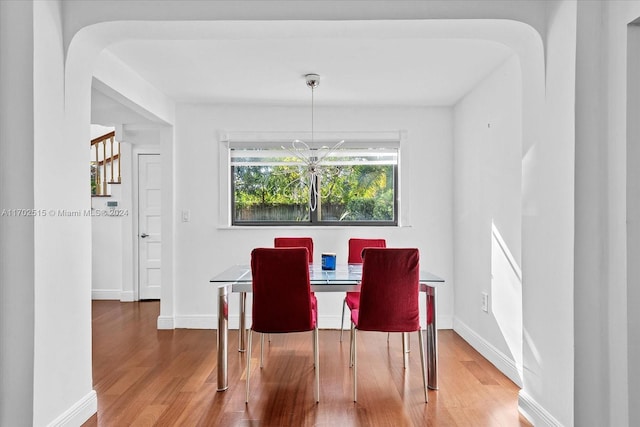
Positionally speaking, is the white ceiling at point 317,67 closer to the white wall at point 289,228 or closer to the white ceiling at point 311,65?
the white ceiling at point 311,65

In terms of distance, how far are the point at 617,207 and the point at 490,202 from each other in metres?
1.52

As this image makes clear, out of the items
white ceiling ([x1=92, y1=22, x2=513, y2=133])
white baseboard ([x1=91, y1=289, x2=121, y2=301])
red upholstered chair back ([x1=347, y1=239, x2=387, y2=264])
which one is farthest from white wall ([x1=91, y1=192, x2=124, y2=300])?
red upholstered chair back ([x1=347, y1=239, x2=387, y2=264])

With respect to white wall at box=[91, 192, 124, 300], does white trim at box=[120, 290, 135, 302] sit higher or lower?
lower

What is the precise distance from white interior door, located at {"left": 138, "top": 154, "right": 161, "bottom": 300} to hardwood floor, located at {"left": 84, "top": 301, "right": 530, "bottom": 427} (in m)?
1.59

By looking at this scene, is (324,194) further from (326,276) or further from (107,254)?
(107,254)

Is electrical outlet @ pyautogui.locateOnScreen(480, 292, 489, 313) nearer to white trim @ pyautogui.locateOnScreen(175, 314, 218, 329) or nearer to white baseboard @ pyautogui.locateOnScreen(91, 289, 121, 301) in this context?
white trim @ pyautogui.locateOnScreen(175, 314, 218, 329)

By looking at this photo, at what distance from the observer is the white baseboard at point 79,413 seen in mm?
2022

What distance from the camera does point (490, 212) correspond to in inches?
129

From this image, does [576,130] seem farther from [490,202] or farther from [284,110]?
[284,110]

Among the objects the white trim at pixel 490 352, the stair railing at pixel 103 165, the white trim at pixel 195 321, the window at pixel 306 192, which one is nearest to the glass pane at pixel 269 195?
the window at pixel 306 192

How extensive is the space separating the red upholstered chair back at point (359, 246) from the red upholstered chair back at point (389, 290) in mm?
1147

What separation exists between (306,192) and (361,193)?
59cm

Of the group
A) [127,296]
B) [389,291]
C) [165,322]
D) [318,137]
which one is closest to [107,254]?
[127,296]

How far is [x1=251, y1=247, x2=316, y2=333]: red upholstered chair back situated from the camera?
94.8 inches
